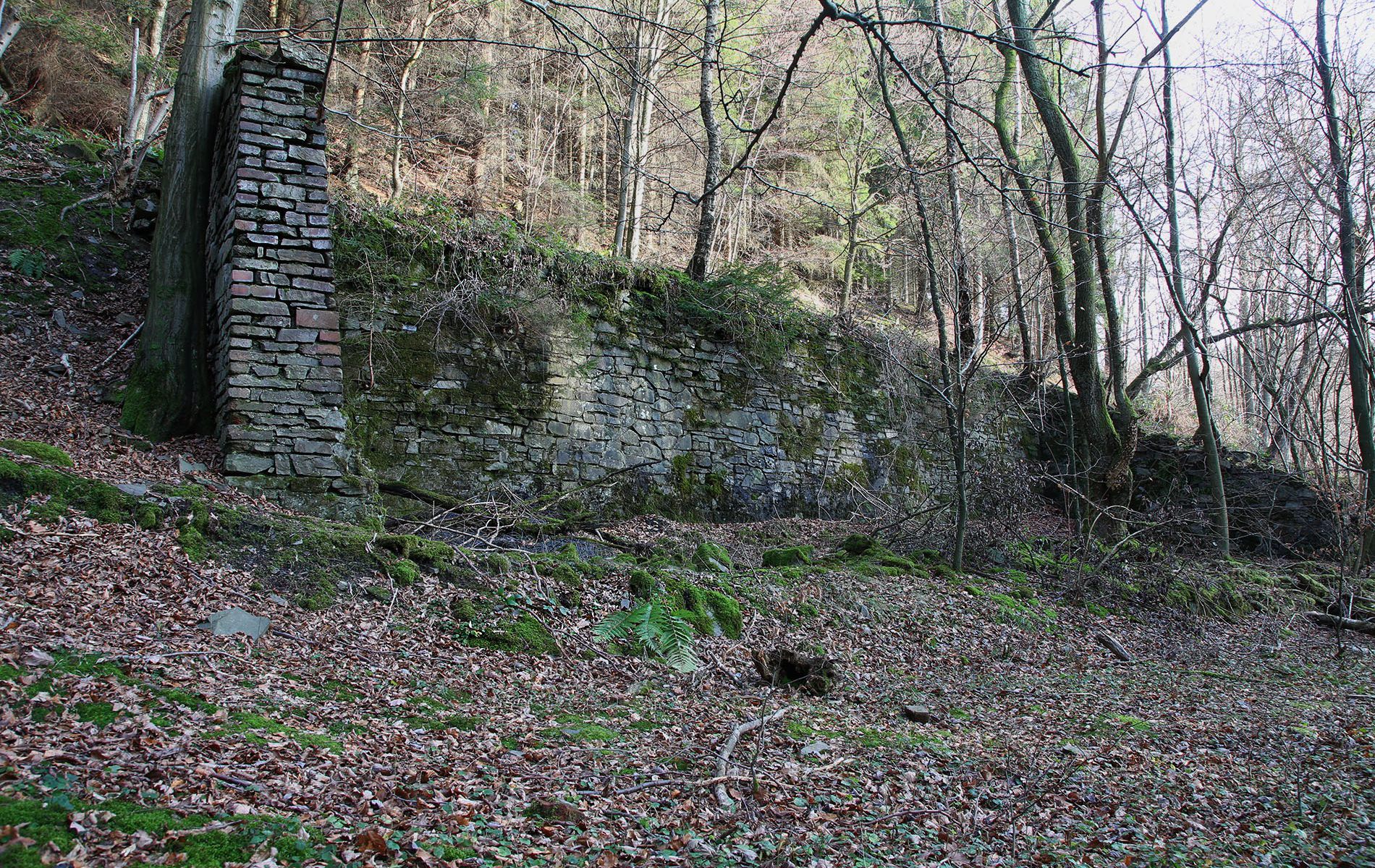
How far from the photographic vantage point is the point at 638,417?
969 centimetres

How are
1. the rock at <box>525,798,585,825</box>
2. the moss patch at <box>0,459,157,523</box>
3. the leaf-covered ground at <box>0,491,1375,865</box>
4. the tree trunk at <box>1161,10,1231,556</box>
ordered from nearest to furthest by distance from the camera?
the leaf-covered ground at <box>0,491,1375,865</box> < the rock at <box>525,798,585,825</box> < the moss patch at <box>0,459,157,523</box> < the tree trunk at <box>1161,10,1231,556</box>

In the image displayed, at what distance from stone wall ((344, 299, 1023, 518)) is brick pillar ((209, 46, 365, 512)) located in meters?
1.77

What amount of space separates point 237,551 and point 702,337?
22.8 ft

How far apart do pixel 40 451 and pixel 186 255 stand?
2.70 metres

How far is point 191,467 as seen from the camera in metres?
5.37

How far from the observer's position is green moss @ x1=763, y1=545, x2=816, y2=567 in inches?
294

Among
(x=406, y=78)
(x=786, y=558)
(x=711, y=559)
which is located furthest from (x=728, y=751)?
(x=406, y=78)

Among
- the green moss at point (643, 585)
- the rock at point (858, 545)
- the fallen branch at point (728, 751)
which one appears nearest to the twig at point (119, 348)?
the green moss at point (643, 585)

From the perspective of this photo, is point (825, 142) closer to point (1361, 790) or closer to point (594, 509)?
point (594, 509)

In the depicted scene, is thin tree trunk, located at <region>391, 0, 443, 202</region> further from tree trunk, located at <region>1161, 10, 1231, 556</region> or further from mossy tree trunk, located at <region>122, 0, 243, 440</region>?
tree trunk, located at <region>1161, 10, 1231, 556</region>

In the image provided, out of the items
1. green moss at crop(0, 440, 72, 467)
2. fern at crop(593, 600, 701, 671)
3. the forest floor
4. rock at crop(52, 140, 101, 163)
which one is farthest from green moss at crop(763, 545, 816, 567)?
rock at crop(52, 140, 101, 163)

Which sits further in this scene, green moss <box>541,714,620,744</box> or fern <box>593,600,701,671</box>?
fern <box>593,600,701,671</box>

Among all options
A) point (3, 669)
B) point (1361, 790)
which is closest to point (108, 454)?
point (3, 669)

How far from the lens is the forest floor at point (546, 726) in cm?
233
